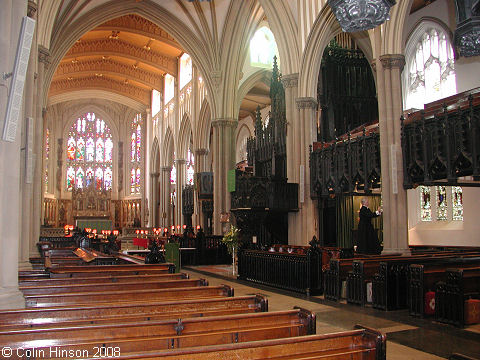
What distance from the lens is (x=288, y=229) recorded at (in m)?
17.8

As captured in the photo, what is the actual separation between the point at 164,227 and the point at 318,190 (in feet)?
69.9

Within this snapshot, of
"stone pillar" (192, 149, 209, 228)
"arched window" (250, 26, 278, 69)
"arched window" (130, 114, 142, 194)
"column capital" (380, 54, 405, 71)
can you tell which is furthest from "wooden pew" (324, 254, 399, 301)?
"arched window" (130, 114, 142, 194)

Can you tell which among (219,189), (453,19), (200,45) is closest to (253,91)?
(200,45)

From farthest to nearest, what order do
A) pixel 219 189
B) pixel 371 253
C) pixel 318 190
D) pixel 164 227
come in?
pixel 164 227
pixel 219 189
pixel 318 190
pixel 371 253

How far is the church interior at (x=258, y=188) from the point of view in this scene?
421 cm

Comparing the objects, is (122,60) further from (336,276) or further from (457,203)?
(336,276)

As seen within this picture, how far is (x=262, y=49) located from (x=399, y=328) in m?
22.0

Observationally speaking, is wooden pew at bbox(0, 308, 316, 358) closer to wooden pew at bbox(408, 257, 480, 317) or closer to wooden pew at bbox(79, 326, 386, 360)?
wooden pew at bbox(79, 326, 386, 360)

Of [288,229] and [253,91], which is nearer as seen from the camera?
[288,229]

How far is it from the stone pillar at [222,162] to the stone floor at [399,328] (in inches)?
516

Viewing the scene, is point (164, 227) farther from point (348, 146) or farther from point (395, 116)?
point (395, 116)

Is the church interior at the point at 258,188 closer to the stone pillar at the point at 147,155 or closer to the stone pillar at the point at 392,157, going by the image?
the stone pillar at the point at 392,157

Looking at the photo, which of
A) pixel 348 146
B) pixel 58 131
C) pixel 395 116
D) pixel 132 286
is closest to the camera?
pixel 132 286

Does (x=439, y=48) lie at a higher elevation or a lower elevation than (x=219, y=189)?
higher
